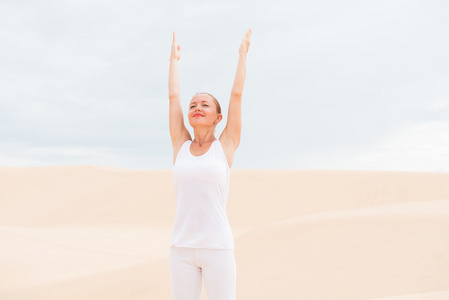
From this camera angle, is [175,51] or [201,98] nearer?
[201,98]

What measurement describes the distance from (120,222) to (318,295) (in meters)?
17.9

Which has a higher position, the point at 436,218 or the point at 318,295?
the point at 436,218

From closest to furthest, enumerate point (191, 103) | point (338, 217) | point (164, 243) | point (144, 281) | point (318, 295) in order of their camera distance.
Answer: point (191, 103), point (318, 295), point (144, 281), point (338, 217), point (164, 243)

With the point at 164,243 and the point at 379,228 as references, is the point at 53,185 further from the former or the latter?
the point at 379,228

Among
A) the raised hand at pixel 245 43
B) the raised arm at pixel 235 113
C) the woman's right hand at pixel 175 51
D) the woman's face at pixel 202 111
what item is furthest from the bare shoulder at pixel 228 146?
the woman's right hand at pixel 175 51

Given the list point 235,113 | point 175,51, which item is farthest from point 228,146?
point 175,51

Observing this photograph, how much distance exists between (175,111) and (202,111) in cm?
36

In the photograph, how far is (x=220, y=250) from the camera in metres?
2.97

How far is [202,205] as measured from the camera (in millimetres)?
3029

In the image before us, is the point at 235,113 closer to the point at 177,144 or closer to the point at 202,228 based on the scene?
the point at 177,144

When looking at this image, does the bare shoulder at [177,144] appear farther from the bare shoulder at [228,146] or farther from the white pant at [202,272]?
the white pant at [202,272]

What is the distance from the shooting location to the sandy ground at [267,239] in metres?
7.00

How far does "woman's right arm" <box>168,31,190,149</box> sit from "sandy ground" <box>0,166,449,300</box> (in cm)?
302

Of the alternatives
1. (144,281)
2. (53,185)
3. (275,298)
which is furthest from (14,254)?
(53,185)
